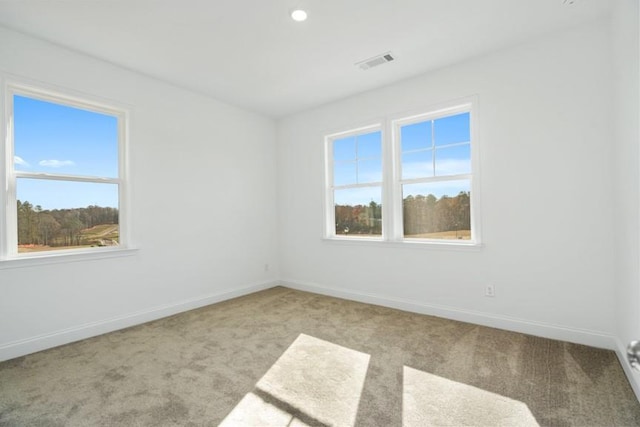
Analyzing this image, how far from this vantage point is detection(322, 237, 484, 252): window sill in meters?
3.26

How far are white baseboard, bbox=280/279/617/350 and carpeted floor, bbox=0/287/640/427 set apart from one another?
0.32 feet

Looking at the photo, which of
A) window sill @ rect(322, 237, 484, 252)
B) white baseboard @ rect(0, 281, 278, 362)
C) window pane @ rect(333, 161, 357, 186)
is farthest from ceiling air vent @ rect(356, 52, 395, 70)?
white baseboard @ rect(0, 281, 278, 362)

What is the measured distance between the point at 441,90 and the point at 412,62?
474 millimetres

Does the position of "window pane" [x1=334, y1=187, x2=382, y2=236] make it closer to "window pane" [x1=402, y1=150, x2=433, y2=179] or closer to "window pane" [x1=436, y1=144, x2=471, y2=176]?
"window pane" [x1=402, y1=150, x2=433, y2=179]

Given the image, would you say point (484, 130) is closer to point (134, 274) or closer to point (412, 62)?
point (412, 62)

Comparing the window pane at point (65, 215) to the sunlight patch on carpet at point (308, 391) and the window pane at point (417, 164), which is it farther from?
the window pane at point (417, 164)

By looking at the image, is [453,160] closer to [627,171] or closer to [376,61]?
[376,61]

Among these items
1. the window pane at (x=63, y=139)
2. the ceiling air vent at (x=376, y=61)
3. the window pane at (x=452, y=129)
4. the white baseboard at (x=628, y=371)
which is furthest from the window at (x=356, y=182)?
the window pane at (x=63, y=139)

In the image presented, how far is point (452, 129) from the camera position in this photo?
11.4ft

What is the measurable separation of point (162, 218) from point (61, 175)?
1.03 m

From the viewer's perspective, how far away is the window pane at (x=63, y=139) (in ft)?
9.12

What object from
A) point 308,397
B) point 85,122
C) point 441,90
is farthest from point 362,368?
point 85,122

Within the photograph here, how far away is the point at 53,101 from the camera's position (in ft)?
9.64

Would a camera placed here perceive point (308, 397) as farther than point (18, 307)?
No
